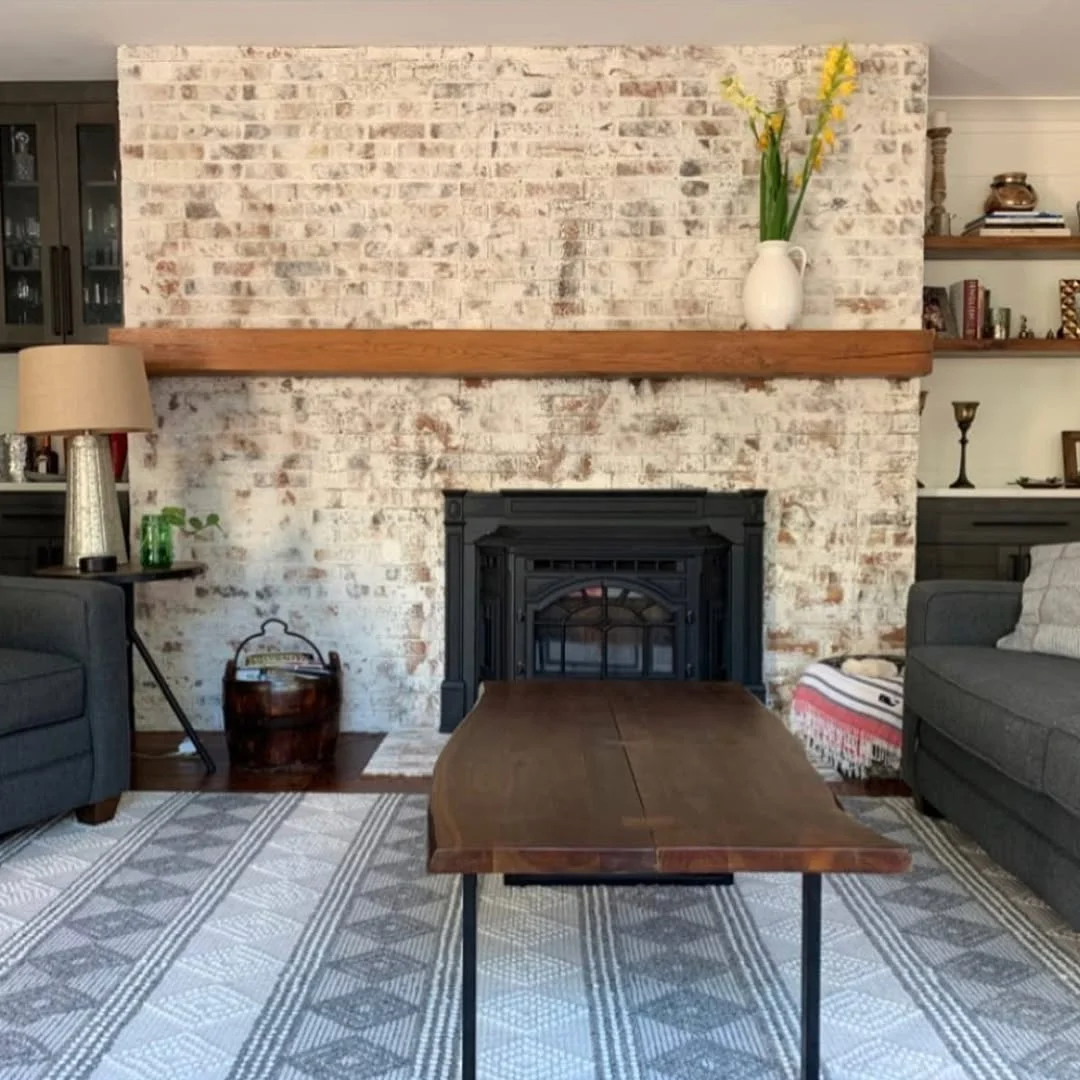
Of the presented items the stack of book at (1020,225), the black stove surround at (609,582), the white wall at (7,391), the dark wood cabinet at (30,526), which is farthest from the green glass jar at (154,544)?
the stack of book at (1020,225)

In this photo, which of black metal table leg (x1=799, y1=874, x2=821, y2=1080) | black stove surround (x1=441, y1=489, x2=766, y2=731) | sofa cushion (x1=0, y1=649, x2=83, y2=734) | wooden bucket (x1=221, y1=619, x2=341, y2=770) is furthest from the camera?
black stove surround (x1=441, y1=489, x2=766, y2=731)

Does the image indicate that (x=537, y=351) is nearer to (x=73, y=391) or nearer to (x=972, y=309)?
(x=73, y=391)

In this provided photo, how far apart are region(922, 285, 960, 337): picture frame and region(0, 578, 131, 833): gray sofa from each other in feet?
10.8

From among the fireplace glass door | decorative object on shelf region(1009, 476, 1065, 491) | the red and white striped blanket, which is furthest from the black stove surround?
decorative object on shelf region(1009, 476, 1065, 491)

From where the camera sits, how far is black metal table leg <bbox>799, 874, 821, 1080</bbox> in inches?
59.8

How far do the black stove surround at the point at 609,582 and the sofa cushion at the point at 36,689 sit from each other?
147 centimetres

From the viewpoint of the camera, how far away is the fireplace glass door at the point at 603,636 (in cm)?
381

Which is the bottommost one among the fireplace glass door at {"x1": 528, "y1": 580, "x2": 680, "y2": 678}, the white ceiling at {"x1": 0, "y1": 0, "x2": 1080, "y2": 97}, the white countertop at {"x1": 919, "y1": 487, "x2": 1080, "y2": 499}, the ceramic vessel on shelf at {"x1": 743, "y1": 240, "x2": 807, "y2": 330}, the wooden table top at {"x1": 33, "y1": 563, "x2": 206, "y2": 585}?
the fireplace glass door at {"x1": 528, "y1": 580, "x2": 680, "y2": 678}

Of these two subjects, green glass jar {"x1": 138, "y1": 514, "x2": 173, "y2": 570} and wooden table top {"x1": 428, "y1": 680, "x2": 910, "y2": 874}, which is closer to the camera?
wooden table top {"x1": 428, "y1": 680, "x2": 910, "y2": 874}

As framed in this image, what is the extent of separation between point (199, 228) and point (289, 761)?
1.95m

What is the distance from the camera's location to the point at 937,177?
4.25 metres

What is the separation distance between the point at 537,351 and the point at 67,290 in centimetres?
192

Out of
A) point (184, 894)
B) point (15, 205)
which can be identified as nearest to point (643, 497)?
point (184, 894)

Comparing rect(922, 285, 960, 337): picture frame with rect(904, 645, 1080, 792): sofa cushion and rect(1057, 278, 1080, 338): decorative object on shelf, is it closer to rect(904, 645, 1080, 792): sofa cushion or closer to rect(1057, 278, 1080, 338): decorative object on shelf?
rect(1057, 278, 1080, 338): decorative object on shelf
